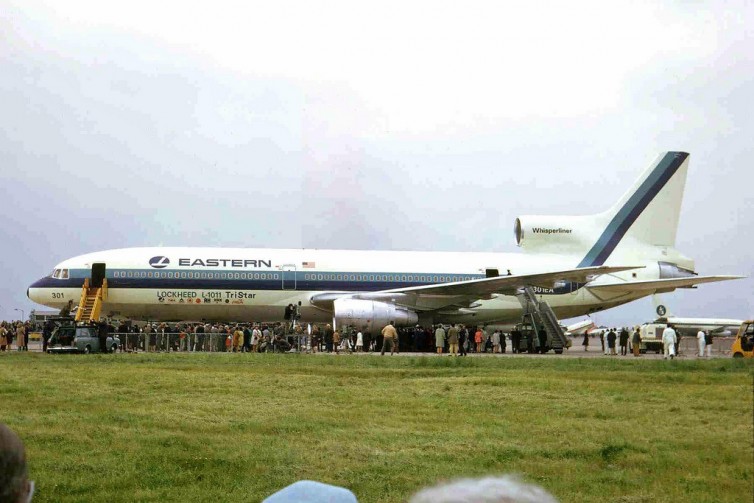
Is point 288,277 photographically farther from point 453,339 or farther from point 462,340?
point 453,339

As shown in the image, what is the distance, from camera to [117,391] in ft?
41.5

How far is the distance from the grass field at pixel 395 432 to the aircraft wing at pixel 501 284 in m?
24.6

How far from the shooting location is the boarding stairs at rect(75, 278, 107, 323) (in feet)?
124

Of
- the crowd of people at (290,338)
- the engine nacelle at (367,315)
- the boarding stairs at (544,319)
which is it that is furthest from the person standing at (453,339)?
the boarding stairs at (544,319)

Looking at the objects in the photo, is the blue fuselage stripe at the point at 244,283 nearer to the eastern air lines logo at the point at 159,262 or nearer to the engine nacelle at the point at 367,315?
the eastern air lines logo at the point at 159,262

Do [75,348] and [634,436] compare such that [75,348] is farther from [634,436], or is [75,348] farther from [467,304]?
[634,436]

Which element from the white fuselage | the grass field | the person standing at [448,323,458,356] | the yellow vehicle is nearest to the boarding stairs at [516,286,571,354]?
the white fuselage

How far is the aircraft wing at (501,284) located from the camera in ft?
121

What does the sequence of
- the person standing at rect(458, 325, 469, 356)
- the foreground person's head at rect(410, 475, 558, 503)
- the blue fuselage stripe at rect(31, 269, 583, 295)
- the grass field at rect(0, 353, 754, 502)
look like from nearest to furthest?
the foreground person's head at rect(410, 475, 558, 503) < the grass field at rect(0, 353, 754, 502) < the person standing at rect(458, 325, 469, 356) < the blue fuselage stripe at rect(31, 269, 583, 295)

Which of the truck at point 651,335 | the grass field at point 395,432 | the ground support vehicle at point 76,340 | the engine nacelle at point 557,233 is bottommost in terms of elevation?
the grass field at point 395,432

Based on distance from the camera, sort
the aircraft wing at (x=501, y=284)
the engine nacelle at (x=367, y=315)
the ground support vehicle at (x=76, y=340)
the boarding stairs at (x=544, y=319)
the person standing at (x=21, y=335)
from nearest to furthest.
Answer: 1. the ground support vehicle at (x=76, y=340)
2. the engine nacelle at (x=367, y=315)
3. the boarding stairs at (x=544, y=319)
4. the aircraft wing at (x=501, y=284)
5. the person standing at (x=21, y=335)

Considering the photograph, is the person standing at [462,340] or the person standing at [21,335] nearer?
the person standing at [462,340]

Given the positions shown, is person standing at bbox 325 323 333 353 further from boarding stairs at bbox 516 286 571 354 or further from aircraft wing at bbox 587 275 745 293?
aircraft wing at bbox 587 275 745 293

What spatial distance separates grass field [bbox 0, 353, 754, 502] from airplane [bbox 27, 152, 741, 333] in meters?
25.2
